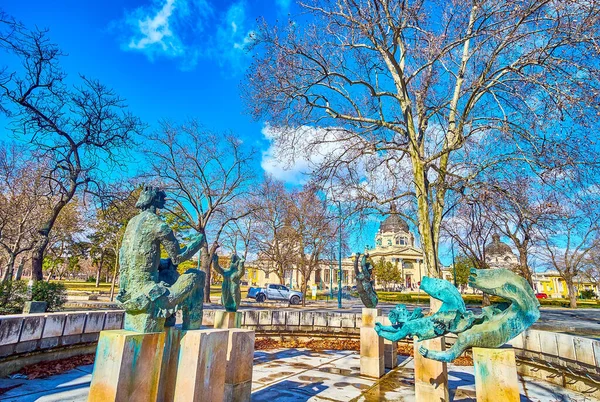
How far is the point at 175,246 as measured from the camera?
3.40 m

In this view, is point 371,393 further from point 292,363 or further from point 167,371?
point 167,371

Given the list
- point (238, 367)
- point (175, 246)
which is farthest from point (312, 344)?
point (175, 246)

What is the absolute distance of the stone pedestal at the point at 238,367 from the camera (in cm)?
436

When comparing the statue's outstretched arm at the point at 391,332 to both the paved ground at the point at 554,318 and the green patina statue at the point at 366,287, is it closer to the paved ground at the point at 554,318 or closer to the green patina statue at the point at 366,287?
the green patina statue at the point at 366,287

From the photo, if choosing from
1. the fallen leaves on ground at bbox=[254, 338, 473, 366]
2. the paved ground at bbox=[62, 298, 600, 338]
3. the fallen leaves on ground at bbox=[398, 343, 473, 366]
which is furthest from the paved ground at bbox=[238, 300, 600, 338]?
the fallen leaves on ground at bbox=[254, 338, 473, 366]

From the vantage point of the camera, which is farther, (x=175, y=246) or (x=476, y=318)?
(x=175, y=246)

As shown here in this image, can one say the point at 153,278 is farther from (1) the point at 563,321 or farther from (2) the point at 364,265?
(1) the point at 563,321

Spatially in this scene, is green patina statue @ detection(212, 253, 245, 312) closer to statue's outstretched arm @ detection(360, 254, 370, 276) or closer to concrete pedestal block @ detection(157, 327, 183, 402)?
concrete pedestal block @ detection(157, 327, 183, 402)

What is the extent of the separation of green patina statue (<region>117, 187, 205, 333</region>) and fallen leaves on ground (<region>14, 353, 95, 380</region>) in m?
3.75

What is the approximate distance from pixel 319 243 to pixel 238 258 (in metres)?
18.7

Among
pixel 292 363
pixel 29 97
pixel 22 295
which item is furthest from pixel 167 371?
pixel 29 97

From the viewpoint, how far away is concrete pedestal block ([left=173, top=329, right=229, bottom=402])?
3059 mm

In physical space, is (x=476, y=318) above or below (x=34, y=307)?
above

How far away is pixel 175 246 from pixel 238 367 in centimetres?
210
